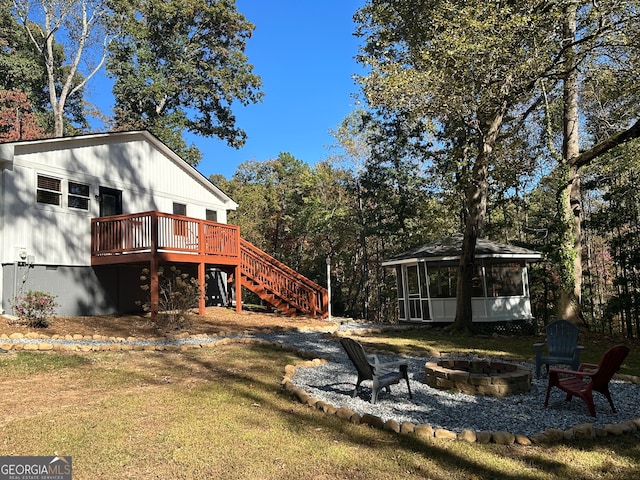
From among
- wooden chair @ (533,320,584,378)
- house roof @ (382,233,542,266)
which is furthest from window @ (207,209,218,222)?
wooden chair @ (533,320,584,378)

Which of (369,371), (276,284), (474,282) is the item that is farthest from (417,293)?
(369,371)

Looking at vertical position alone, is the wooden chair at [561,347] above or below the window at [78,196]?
below

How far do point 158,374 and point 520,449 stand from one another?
184 inches

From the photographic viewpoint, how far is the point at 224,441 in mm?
4012

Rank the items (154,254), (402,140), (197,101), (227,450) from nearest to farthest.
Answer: (227,450), (154,254), (402,140), (197,101)

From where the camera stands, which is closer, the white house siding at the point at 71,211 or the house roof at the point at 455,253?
the white house siding at the point at 71,211

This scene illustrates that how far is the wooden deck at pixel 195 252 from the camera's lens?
12207 mm

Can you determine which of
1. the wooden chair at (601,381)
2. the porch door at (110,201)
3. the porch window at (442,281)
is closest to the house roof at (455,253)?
the porch window at (442,281)

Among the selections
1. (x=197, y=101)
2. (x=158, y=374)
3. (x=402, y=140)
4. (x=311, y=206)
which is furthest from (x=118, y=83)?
(x=158, y=374)

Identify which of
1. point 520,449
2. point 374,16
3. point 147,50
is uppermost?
point 147,50

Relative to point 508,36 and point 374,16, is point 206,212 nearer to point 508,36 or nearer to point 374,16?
point 374,16

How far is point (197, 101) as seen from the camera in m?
28.7

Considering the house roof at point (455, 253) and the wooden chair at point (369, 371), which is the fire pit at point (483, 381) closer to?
the wooden chair at point (369, 371)

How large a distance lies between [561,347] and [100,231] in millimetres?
11636
